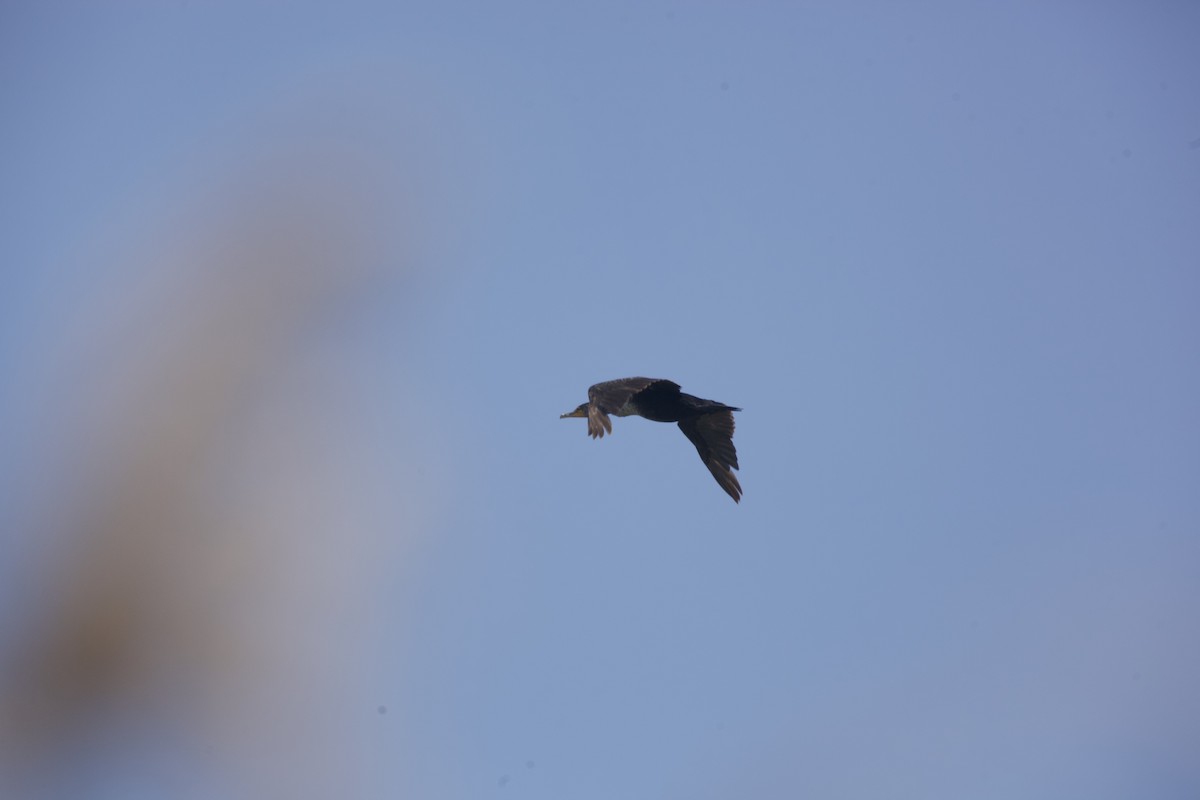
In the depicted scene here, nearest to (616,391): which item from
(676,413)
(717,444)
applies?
(676,413)

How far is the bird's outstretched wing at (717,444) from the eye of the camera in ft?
122

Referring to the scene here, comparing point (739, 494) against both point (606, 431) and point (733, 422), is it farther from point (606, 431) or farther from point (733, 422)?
point (606, 431)

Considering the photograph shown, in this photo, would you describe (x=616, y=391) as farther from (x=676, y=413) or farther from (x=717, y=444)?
(x=717, y=444)

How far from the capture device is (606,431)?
31.1 metres

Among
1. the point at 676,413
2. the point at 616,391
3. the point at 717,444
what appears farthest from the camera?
the point at 717,444

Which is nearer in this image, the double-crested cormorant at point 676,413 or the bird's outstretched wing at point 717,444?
the double-crested cormorant at point 676,413

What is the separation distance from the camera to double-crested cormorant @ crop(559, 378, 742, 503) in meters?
33.9

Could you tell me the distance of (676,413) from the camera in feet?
119

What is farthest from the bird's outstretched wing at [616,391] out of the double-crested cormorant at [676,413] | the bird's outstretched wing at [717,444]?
the bird's outstretched wing at [717,444]

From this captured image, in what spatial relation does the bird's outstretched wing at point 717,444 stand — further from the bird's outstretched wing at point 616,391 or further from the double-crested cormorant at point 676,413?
the bird's outstretched wing at point 616,391

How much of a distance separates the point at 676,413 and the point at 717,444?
1.78 metres

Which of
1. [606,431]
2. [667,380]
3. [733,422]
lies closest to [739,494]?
[733,422]

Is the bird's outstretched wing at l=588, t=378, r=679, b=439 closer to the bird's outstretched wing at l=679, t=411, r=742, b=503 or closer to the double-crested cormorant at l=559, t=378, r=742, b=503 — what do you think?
the double-crested cormorant at l=559, t=378, r=742, b=503

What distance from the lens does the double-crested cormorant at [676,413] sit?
33.9m
